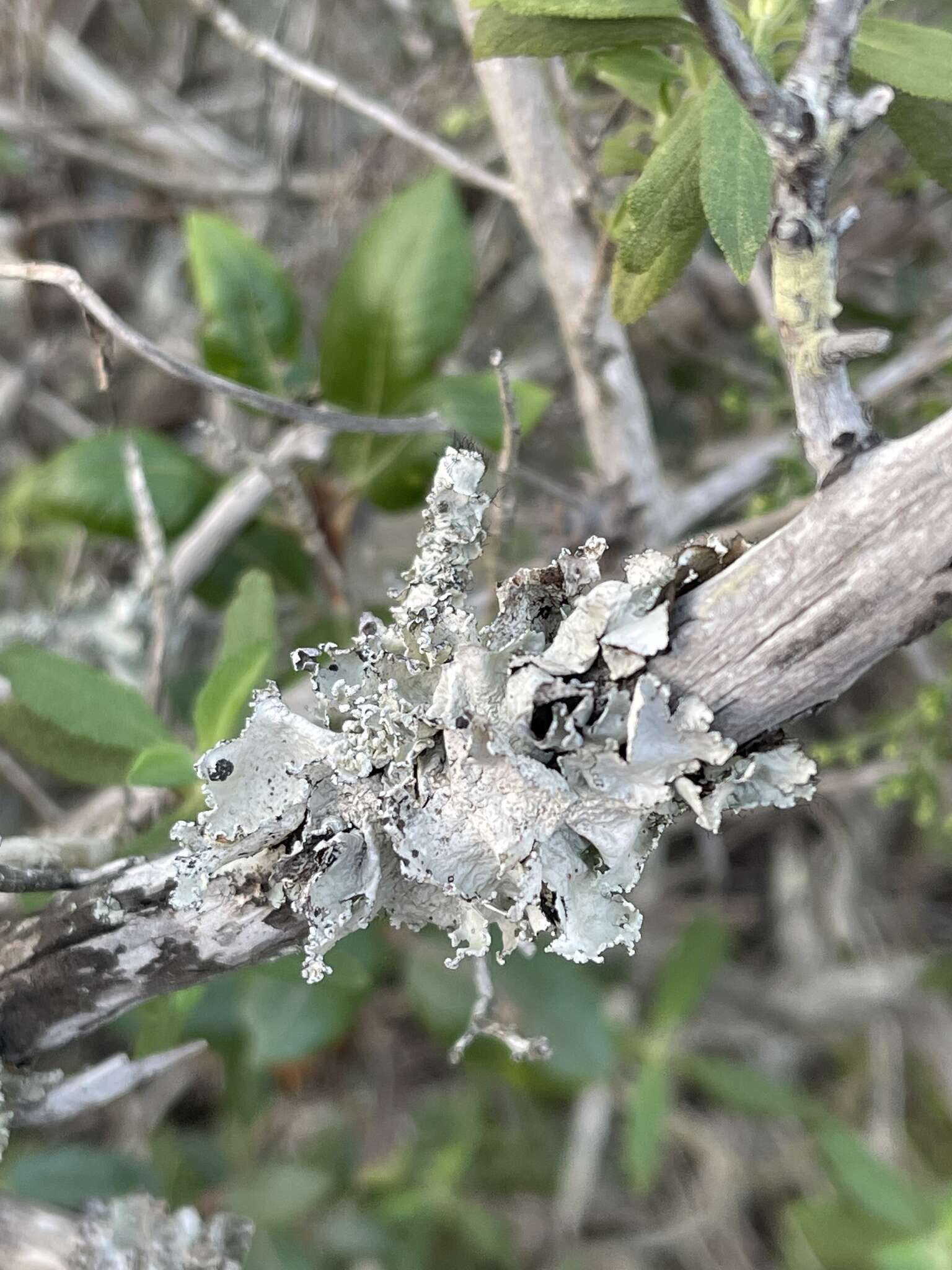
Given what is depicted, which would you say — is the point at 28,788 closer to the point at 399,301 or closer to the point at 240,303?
the point at 240,303

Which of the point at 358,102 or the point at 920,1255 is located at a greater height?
the point at 358,102

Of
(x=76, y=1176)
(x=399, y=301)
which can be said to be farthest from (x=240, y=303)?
(x=76, y=1176)

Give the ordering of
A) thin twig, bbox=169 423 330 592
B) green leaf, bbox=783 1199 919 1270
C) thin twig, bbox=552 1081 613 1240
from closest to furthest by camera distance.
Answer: thin twig, bbox=169 423 330 592 < green leaf, bbox=783 1199 919 1270 < thin twig, bbox=552 1081 613 1240

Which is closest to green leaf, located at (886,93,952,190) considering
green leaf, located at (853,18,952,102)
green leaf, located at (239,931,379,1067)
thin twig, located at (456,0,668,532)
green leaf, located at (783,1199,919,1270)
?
green leaf, located at (853,18,952,102)

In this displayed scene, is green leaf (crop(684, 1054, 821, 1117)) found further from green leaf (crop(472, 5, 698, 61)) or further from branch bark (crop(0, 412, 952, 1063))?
green leaf (crop(472, 5, 698, 61))

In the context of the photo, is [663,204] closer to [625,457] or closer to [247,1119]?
[625,457]

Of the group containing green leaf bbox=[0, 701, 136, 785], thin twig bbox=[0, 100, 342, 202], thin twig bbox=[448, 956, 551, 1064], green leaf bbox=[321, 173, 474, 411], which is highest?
thin twig bbox=[0, 100, 342, 202]

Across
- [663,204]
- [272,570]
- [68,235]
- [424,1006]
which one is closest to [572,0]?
[663,204]
